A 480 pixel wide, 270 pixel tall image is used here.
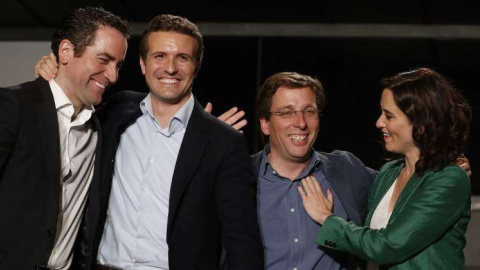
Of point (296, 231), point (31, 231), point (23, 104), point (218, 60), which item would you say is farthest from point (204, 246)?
point (218, 60)

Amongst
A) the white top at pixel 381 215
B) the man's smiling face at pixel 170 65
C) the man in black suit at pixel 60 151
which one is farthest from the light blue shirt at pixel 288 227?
the man in black suit at pixel 60 151

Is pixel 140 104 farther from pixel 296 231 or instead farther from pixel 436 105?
pixel 436 105

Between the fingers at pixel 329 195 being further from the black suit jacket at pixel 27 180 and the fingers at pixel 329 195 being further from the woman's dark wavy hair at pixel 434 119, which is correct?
the black suit jacket at pixel 27 180

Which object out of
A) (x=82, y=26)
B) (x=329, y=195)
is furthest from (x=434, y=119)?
(x=82, y=26)

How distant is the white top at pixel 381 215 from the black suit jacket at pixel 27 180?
3.55 feet

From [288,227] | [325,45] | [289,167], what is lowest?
[288,227]

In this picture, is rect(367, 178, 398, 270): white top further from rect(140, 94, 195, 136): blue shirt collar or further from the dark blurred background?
the dark blurred background

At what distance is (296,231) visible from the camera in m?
2.24

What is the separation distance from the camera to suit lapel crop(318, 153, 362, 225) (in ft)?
7.38

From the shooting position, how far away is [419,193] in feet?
6.51

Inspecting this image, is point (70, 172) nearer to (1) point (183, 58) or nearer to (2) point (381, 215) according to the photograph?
(1) point (183, 58)

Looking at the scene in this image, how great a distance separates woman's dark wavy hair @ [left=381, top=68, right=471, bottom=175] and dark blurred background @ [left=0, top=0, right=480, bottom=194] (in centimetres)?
307

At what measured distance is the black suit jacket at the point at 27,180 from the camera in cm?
179

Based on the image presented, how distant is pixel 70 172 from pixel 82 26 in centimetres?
51
